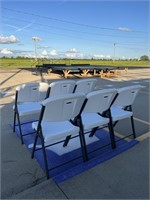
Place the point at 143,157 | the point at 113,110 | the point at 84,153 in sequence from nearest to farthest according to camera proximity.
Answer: the point at 84,153
the point at 143,157
the point at 113,110

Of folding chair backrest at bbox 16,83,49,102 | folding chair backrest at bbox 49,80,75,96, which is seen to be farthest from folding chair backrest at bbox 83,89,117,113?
folding chair backrest at bbox 16,83,49,102

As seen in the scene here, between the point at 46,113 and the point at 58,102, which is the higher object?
the point at 58,102

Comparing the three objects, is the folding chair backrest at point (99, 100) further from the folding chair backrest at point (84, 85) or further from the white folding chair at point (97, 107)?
the folding chair backrest at point (84, 85)

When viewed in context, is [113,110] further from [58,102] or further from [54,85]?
[58,102]

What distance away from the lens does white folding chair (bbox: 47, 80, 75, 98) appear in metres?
2.85

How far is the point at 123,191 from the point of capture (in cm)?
185

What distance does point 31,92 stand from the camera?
2795 millimetres

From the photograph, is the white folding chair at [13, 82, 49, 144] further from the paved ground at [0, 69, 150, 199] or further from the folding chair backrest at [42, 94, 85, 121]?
the folding chair backrest at [42, 94, 85, 121]

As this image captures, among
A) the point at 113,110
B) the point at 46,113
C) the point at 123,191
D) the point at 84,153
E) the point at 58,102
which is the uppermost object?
the point at 58,102

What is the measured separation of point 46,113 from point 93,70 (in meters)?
11.5

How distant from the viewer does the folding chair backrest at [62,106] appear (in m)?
1.77

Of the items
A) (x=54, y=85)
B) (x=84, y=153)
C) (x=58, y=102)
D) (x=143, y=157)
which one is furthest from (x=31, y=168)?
(x=143, y=157)

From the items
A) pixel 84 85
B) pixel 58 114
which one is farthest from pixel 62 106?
pixel 84 85

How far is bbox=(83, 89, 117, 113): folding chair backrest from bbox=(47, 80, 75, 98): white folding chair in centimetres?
86
